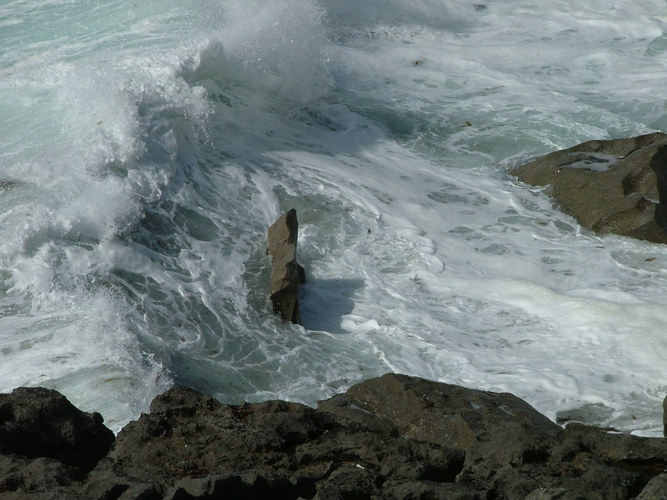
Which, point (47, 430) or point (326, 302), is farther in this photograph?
point (326, 302)

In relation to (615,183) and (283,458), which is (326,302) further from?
(283,458)

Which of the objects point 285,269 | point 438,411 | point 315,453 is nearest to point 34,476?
point 315,453

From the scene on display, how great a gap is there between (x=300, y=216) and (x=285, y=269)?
174 cm

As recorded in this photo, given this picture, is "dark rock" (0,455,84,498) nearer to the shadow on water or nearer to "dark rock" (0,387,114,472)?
"dark rock" (0,387,114,472)

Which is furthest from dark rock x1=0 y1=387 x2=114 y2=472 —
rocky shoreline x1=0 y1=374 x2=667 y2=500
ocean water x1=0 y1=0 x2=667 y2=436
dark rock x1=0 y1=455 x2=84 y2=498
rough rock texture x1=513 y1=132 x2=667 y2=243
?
rough rock texture x1=513 y1=132 x2=667 y2=243

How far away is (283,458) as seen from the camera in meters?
3.71

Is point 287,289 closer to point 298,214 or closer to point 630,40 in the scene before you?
point 298,214

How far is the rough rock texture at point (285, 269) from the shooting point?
23.0 ft

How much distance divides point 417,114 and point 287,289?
573 cm

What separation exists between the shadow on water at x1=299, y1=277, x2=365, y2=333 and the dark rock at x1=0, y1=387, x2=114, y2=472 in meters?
3.23

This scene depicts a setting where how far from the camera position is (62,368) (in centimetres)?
555

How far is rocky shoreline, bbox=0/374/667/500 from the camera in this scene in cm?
321

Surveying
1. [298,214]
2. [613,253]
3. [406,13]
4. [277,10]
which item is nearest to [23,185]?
[298,214]

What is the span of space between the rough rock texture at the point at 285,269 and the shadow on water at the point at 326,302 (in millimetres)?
125
